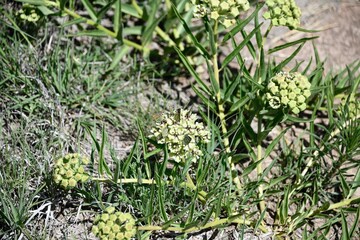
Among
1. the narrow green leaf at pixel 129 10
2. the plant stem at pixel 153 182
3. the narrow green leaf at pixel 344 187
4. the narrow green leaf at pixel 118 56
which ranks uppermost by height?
the narrow green leaf at pixel 129 10

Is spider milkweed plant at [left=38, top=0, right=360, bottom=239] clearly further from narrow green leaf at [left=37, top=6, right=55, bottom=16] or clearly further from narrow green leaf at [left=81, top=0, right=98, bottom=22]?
narrow green leaf at [left=37, top=6, right=55, bottom=16]

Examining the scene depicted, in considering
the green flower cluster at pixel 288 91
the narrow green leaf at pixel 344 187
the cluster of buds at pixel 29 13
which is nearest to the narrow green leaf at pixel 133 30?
the cluster of buds at pixel 29 13

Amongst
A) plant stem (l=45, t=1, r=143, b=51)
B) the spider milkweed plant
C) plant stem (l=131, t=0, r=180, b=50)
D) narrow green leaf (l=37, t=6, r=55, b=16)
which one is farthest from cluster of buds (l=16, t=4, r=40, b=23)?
the spider milkweed plant

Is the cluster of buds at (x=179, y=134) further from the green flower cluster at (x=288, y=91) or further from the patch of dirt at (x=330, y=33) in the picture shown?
the patch of dirt at (x=330, y=33)

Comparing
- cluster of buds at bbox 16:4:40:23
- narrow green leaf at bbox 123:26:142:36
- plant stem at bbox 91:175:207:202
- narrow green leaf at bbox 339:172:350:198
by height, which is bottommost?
plant stem at bbox 91:175:207:202

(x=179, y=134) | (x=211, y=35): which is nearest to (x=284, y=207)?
(x=179, y=134)
